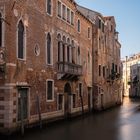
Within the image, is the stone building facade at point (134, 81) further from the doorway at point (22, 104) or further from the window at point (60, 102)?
the doorway at point (22, 104)

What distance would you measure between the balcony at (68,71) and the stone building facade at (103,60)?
7404 millimetres

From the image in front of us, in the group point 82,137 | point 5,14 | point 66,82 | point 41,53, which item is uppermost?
point 5,14

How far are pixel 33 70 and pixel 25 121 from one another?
3012 mm

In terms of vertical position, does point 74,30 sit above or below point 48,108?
above

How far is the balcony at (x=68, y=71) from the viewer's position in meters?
24.3

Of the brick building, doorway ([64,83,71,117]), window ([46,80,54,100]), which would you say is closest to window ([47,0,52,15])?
the brick building

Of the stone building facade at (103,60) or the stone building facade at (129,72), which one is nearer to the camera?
the stone building facade at (103,60)

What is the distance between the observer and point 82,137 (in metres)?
17.3

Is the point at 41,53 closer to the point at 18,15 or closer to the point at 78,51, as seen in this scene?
the point at 18,15

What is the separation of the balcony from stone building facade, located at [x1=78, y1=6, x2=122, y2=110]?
7.40 m

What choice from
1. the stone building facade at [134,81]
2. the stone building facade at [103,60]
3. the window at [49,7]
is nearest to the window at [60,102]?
the window at [49,7]

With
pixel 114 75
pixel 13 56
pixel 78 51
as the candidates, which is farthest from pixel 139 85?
pixel 13 56

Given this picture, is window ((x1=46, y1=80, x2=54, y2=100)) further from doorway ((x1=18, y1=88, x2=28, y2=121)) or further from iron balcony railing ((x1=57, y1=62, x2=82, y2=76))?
doorway ((x1=18, y1=88, x2=28, y2=121))

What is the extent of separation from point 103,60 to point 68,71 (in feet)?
47.5
